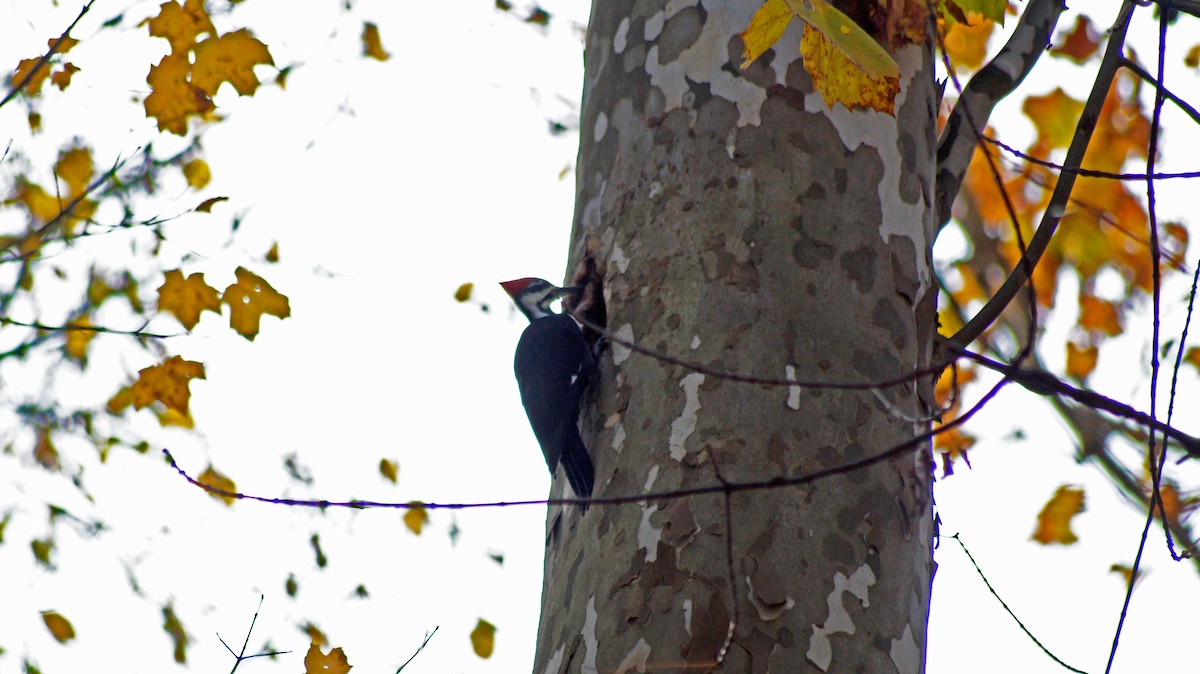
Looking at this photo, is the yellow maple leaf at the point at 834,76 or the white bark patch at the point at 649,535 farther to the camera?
the yellow maple leaf at the point at 834,76

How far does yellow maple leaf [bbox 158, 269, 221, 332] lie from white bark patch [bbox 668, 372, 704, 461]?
3.32 meters

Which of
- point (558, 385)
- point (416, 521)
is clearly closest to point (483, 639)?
point (416, 521)

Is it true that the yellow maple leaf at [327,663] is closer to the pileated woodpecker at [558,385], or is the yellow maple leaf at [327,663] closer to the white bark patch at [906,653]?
the pileated woodpecker at [558,385]

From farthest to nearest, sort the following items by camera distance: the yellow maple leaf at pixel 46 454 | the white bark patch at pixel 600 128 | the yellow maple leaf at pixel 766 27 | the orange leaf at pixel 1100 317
Answer: the yellow maple leaf at pixel 46 454, the orange leaf at pixel 1100 317, the white bark patch at pixel 600 128, the yellow maple leaf at pixel 766 27

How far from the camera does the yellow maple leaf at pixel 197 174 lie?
5.21 metres

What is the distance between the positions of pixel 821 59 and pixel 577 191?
2.36 feet

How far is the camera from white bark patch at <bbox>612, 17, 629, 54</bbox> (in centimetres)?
266

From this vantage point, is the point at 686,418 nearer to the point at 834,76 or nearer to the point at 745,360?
the point at 745,360

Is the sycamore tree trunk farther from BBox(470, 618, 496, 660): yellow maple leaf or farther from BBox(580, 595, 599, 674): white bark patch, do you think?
BBox(470, 618, 496, 660): yellow maple leaf

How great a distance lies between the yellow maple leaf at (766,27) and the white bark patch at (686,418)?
68 cm

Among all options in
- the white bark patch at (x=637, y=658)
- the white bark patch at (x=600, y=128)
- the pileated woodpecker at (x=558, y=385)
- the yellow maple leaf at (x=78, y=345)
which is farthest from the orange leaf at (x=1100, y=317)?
the yellow maple leaf at (x=78, y=345)

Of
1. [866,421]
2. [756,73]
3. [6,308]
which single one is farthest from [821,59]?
[6,308]

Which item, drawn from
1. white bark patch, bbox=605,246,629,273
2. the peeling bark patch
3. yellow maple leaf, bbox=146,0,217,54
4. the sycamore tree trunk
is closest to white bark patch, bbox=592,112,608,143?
the sycamore tree trunk

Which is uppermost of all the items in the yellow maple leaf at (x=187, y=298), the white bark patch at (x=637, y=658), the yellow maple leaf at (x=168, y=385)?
the yellow maple leaf at (x=187, y=298)
